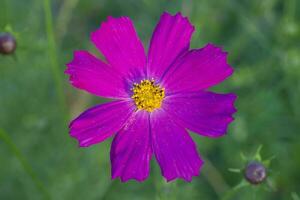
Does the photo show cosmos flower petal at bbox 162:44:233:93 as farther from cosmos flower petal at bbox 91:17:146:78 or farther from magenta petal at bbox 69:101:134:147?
magenta petal at bbox 69:101:134:147

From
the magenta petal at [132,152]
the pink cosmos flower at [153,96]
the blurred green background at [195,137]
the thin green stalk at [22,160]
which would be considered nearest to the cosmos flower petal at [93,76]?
the pink cosmos flower at [153,96]

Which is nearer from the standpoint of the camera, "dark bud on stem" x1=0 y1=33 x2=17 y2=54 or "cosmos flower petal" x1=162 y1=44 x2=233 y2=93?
"cosmos flower petal" x1=162 y1=44 x2=233 y2=93

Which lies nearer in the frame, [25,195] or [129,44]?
[129,44]

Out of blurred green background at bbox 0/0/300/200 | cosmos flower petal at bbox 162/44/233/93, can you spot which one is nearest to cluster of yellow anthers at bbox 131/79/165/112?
cosmos flower petal at bbox 162/44/233/93

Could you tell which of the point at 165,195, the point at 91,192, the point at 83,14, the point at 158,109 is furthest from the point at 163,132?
the point at 83,14

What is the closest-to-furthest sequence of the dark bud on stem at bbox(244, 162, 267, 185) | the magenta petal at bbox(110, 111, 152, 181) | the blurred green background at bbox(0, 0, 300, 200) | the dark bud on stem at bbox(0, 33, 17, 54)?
the magenta petal at bbox(110, 111, 152, 181)
the dark bud on stem at bbox(244, 162, 267, 185)
the dark bud on stem at bbox(0, 33, 17, 54)
the blurred green background at bbox(0, 0, 300, 200)

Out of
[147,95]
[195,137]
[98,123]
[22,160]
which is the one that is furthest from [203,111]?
[195,137]

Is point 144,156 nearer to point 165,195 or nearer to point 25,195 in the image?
point 165,195
